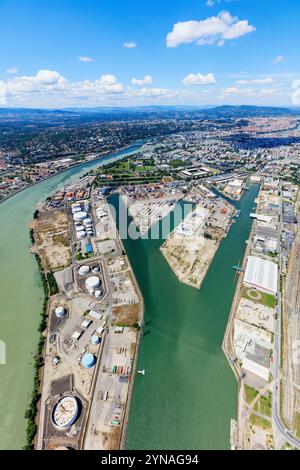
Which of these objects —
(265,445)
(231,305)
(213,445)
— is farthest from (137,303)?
(265,445)

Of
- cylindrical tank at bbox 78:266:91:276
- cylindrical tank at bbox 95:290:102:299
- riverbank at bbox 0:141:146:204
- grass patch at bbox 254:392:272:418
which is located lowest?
grass patch at bbox 254:392:272:418

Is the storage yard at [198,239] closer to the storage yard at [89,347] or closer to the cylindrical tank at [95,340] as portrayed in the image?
the storage yard at [89,347]

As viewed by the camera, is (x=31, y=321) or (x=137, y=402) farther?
(x=31, y=321)

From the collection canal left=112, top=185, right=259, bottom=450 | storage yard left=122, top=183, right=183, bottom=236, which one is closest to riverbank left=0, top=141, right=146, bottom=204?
storage yard left=122, top=183, right=183, bottom=236

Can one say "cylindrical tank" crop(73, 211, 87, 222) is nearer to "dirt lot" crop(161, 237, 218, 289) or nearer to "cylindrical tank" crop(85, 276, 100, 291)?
"dirt lot" crop(161, 237, 218, 289)

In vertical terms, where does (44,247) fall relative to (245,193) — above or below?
below

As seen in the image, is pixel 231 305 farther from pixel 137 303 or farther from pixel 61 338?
pixel 61 338
